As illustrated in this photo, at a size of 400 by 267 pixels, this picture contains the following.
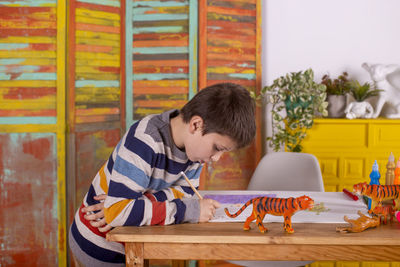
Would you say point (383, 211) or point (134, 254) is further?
point (383, 211)

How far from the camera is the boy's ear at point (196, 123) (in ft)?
4.50

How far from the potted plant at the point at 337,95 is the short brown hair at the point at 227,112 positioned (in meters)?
2.09

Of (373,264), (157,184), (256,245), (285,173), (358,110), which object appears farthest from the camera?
(358,110)

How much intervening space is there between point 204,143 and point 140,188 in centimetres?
24

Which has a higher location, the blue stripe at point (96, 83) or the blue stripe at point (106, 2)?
the blue stripe at point (106, 2)

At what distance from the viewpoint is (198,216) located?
1.44 m

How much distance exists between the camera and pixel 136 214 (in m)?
1.34

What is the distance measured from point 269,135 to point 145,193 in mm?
2190

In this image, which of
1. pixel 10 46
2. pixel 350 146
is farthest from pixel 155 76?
pixel 350 146

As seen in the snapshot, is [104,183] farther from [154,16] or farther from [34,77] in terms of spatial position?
[154,16]

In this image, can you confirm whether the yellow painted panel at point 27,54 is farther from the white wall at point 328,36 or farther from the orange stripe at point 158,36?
the white wall at point 328,36

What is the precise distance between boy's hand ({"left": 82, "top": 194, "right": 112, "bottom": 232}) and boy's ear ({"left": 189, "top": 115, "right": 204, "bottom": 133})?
0.41 metres

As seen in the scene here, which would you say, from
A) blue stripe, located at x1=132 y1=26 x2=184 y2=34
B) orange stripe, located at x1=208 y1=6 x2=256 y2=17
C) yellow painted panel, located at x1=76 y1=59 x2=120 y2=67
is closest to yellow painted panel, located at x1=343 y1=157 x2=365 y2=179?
orange stripe, located at x1=208 y1=6 x2=256 y2=17

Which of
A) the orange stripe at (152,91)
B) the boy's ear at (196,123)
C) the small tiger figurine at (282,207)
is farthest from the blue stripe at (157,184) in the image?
the orange stripe at (152,91)
